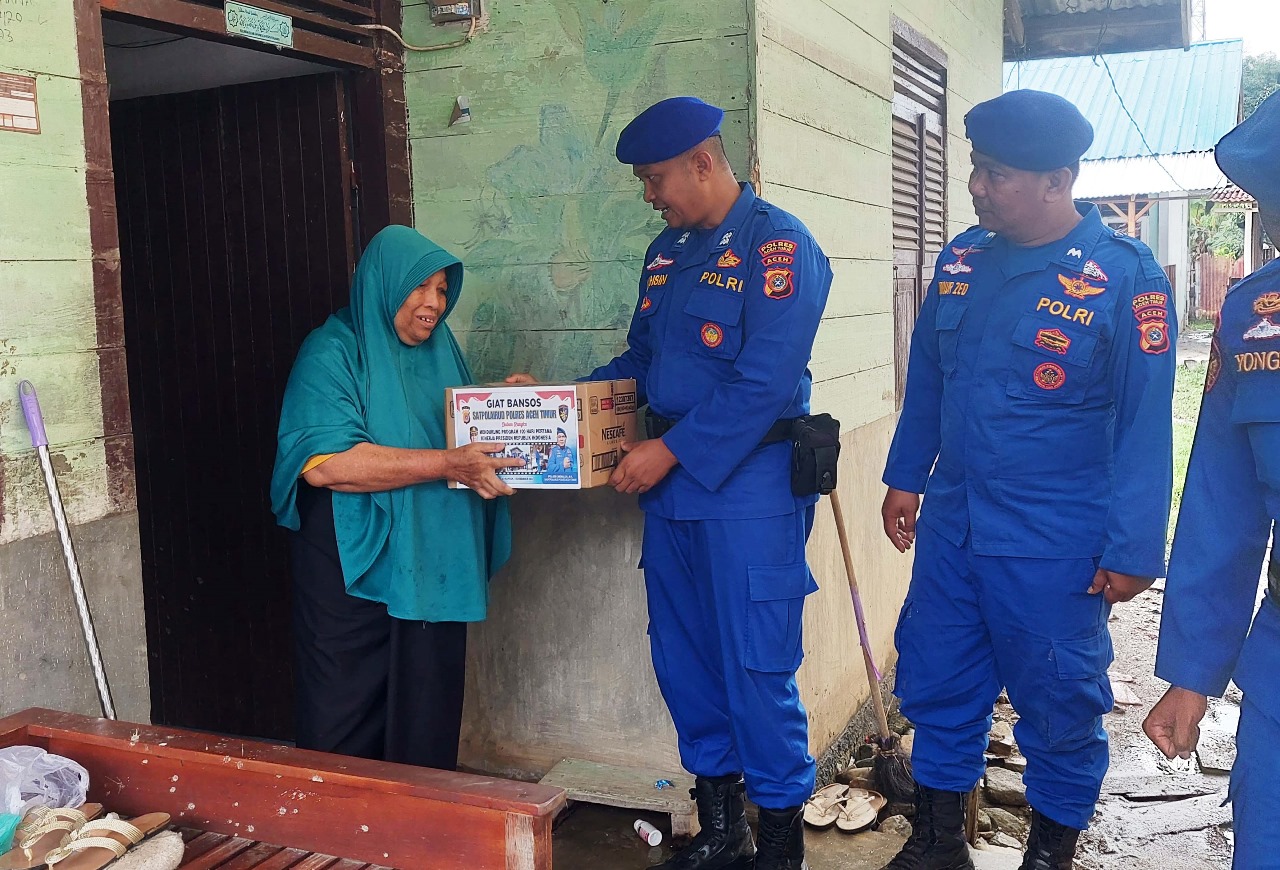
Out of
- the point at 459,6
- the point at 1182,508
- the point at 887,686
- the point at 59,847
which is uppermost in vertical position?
the point at 459,6

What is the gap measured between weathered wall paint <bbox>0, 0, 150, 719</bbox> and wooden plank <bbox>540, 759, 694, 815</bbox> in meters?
1.51

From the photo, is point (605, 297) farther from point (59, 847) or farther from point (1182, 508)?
point (59, 847)

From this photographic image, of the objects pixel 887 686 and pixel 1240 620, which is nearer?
pixel 1240 620

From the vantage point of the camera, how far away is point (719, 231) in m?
2.96

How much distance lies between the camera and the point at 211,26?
2.92 meters

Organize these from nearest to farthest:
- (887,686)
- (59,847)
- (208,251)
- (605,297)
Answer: (59,847) < (605,297) < (208,251) < (887,686)

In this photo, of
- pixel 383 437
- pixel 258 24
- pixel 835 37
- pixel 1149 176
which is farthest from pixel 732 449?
pixel 1149 176

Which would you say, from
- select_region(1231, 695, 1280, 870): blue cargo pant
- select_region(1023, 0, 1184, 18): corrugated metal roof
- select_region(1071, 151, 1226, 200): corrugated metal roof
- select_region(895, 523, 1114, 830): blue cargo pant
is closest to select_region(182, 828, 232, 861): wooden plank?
select_region(1231, 695, 1280, 870): blue cargo pant

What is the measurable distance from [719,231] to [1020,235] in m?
0.76

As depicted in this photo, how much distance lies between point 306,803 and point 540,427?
3.85 feet

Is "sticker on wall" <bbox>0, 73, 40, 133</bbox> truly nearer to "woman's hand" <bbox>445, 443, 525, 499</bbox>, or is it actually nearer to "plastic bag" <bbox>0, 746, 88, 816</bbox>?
"woman's hand" <bbox>445, 443, 525, 499</bbox>

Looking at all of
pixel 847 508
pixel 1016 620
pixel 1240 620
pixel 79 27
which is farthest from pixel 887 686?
pixel 79 27

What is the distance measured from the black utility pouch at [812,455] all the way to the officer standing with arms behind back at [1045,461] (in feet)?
1.00

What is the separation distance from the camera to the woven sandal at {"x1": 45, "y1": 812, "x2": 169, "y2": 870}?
5.44 ft
